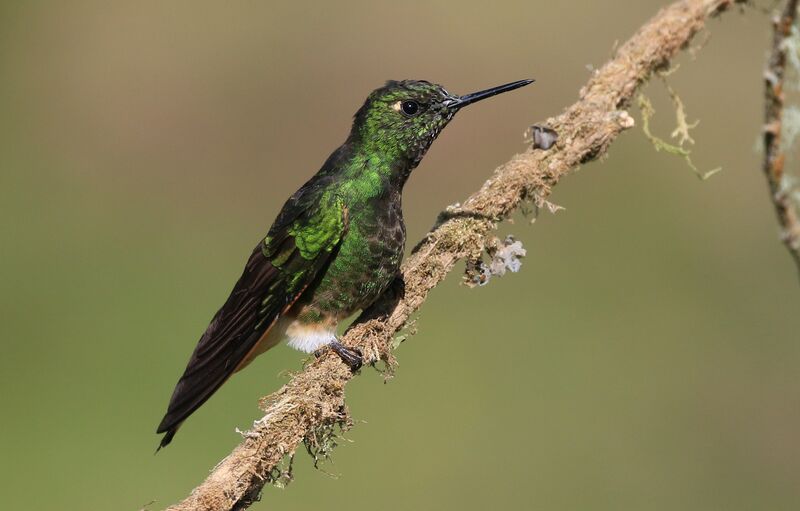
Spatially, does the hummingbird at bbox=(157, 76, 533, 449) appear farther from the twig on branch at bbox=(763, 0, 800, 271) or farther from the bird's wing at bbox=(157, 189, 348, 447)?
the twig on branch at bbox=(763, 0, 800, 271)

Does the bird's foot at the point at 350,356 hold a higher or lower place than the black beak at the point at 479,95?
lower

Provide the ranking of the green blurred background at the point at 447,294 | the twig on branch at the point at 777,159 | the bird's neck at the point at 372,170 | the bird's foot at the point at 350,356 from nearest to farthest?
the twig on branch at the point at 777,159
the bird's foot at the point at 350,356
the bird's neck at the point at 372,170
the green blurred background at the point at 447,294

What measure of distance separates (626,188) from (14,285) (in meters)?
6.49

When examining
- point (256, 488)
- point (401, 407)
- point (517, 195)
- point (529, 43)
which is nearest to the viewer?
point (256, 488)

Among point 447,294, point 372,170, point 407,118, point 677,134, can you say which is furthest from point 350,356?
point 447,294

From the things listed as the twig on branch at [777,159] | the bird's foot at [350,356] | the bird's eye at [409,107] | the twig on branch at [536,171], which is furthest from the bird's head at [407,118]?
the twig on branch at [777,159]

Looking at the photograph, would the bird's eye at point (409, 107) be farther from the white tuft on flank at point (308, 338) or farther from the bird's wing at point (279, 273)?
the white tuft on flank at point (308, 338)

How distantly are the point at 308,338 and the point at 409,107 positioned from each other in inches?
40.6

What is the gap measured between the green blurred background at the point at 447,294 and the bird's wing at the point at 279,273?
3849 mm

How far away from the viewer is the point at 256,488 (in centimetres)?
345

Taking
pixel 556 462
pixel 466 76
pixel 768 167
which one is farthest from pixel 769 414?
pixel 768 167

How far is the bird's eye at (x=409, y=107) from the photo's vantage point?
467cm

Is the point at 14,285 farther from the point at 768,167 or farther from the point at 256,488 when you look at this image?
the point at 768,167

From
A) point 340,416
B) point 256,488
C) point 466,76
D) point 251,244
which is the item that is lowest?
point 256,488
